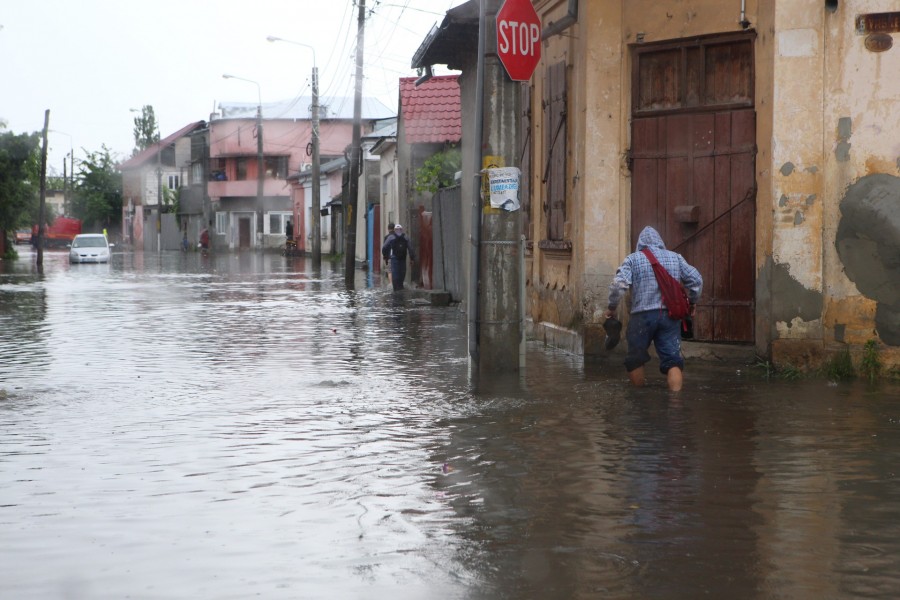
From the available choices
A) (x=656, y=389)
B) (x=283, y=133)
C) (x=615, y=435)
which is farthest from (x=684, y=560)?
(x=283, y=133)

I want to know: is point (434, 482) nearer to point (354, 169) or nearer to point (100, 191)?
point (354, 169)

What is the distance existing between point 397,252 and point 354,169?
5.88 m

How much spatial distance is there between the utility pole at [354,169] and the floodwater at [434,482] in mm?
18743

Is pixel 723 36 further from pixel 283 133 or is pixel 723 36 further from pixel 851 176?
pixel 283 133

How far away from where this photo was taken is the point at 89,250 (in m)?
53.7

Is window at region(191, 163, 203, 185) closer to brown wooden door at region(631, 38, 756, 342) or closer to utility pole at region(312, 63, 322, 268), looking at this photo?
utility pole at region(312, 63, 322, 268)

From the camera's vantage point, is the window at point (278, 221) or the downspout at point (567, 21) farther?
the window at point (278, 221)

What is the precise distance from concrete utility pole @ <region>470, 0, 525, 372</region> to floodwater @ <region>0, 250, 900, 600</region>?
32cm

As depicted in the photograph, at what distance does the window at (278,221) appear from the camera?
86812 millimetres

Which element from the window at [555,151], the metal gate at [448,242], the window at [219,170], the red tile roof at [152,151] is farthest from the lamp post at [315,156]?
the red tile roof at [152,151]

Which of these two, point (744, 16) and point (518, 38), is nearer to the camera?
point (518, 38)

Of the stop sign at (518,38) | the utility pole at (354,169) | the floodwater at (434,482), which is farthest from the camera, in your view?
the utility pole at (354,169)

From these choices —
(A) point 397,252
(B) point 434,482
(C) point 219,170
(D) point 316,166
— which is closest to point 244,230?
(C) point 219,170

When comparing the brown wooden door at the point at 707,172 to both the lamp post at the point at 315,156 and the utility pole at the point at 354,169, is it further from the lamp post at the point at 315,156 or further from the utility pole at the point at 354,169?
the lamp post at the point at 315,156
